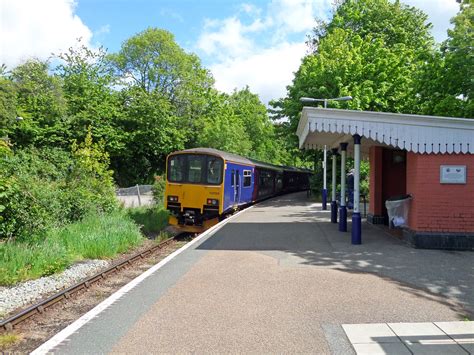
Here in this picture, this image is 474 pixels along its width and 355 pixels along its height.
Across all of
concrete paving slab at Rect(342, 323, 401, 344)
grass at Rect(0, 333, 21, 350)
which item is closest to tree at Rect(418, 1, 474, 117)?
concrete paving slab at Rect(342, 323, 401, 344)

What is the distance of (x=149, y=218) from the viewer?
1888 centimetres

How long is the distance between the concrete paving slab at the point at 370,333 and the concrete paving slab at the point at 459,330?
2.02 feet

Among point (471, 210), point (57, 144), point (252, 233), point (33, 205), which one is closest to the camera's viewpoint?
point (471, 210)

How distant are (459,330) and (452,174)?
592 cm

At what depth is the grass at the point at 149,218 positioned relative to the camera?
58.1 feet

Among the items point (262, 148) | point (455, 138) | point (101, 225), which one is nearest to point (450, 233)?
point (455, 138)

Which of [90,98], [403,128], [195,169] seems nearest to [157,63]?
[90,98]

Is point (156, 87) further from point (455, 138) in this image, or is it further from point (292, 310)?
point (292, 310)

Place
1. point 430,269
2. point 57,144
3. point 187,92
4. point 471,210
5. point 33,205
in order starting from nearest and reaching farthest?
point 430,269 < point 471,210 < point 33,205 < point 57,144 < point 187,92

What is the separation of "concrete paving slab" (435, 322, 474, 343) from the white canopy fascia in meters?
5.76

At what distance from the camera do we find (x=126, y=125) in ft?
123

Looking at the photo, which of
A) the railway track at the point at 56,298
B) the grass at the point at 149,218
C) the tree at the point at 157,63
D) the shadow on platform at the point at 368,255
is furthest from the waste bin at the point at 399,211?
the tree at the point at 157,63

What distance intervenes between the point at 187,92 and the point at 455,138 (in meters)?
35.5

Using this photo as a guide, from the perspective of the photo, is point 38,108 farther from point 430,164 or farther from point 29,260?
point 430,164
